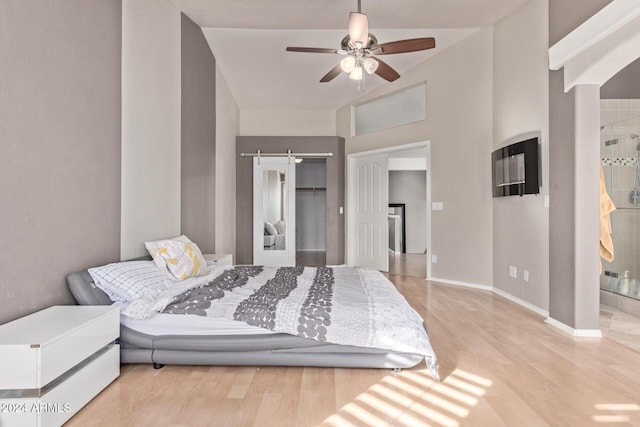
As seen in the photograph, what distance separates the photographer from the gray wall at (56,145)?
70.7 inches

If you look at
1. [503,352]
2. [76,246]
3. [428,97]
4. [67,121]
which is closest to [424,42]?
[428,97]

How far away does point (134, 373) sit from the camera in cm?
215

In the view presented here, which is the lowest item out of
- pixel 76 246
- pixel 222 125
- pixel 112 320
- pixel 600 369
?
pixel 600 369

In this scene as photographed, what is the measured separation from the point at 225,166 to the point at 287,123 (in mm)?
1720

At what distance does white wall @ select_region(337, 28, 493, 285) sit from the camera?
4578mm

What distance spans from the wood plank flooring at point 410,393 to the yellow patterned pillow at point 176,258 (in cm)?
79

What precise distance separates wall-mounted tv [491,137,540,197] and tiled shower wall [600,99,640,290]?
1175 mm

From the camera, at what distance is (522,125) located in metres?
3.82

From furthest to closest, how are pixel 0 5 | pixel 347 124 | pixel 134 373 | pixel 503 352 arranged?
pixel 347 124, pixel 503 352, pixel 134 373, pixel 0 5

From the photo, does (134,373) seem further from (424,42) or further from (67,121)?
(424,42)

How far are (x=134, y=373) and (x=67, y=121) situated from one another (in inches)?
61.3

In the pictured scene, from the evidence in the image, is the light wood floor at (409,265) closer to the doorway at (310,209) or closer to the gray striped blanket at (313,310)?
the doorway at (310,209)

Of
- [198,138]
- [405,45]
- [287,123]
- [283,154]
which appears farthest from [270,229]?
[405,45]

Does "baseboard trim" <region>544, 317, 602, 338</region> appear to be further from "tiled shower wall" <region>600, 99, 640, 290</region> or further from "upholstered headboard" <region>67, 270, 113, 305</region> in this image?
"upholstered headboard" <region>67, 270, 113, 305</region>
